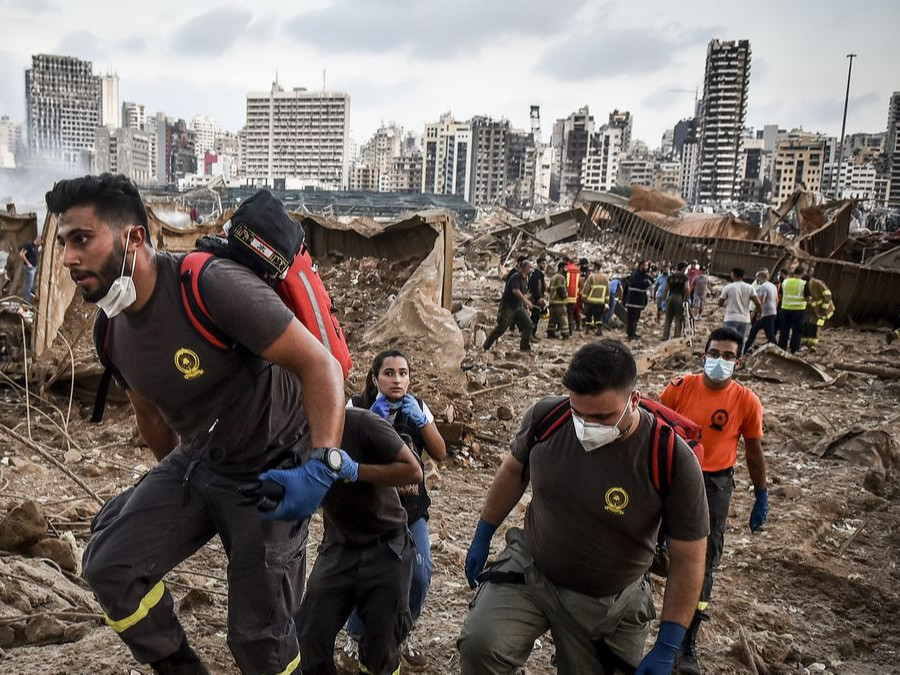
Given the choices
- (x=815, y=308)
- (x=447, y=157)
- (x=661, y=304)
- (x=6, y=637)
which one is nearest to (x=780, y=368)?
(x=815, y=308)

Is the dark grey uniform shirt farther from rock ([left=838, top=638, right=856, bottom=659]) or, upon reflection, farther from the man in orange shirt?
rock ([left=838, top=638, right=856, bottom=659])

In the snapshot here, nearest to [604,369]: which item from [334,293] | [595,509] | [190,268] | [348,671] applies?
[595,509]

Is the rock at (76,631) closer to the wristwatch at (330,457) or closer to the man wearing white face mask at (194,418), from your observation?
the man wearing white face mask at (194,418)

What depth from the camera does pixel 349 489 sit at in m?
2.94

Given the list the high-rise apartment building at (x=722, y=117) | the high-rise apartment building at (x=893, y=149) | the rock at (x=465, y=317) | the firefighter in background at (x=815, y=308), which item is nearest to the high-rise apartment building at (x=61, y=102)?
the high-rise apartment building at (x=722, y=117)

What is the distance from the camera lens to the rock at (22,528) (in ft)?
13.0

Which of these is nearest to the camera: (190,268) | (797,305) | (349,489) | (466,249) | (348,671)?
(190,268)

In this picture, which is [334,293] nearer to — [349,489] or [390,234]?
[390,234]

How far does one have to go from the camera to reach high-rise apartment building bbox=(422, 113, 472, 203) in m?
148

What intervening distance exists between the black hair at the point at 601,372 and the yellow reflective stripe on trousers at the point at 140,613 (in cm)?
135

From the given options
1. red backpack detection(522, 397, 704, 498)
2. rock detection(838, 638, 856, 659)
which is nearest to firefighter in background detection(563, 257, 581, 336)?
rock detection(838, 638, 856, 659)

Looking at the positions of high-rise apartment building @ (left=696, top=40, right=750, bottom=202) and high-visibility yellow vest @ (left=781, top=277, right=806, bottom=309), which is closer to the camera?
high-visibility yellow vest @ (left=781, top=277, right=806, bottom=309)

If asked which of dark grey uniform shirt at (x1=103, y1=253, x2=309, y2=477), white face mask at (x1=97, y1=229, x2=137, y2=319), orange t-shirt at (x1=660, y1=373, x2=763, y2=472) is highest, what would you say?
white face mask at (x1=97, y1=229, x2=137, y2=319)

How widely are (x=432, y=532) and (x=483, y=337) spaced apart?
24.8 ft
